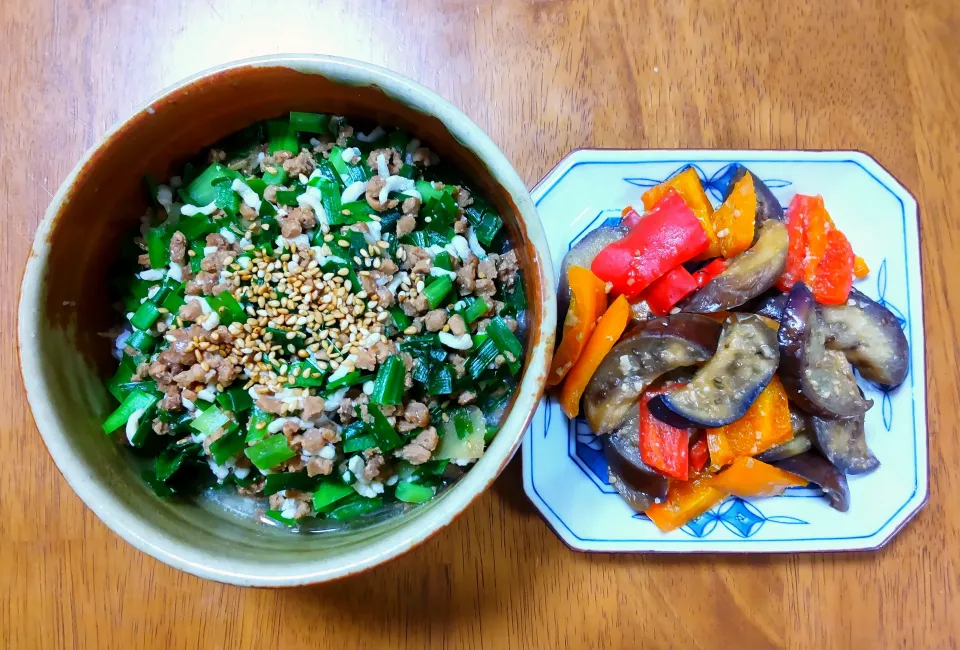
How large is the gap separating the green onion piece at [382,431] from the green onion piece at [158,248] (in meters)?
0.49

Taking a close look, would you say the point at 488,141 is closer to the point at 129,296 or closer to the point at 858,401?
the point at 129,296

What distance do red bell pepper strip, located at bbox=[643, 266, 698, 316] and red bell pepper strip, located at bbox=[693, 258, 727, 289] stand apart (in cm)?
2

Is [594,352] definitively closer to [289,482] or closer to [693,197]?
[693,197]

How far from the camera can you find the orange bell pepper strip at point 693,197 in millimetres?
1496

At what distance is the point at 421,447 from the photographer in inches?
44.9

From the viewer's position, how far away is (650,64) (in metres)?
1.68

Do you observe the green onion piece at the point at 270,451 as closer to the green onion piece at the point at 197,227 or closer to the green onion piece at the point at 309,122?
the green onion piece at the point at 197,227

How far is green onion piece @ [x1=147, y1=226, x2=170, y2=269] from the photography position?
1.21m

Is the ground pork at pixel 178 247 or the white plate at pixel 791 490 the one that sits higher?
the ground pork at pixel 178 247

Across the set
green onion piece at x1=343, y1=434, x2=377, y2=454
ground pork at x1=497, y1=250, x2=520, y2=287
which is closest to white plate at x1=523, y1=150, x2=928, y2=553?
ground pork at x1=497, y1=250, x2=520, y2=287

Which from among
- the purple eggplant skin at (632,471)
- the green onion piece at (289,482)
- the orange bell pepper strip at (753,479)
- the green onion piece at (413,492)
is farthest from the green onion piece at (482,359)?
the orange bell pepper strip at (753,479)

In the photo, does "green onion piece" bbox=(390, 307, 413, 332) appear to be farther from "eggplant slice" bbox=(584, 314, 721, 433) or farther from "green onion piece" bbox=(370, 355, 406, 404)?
"eggplant slice" bbox=(584, 314, 721, 433)

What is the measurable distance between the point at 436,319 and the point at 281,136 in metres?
0.48

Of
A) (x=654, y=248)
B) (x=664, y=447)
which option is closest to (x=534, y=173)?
(x=654, y=248)
